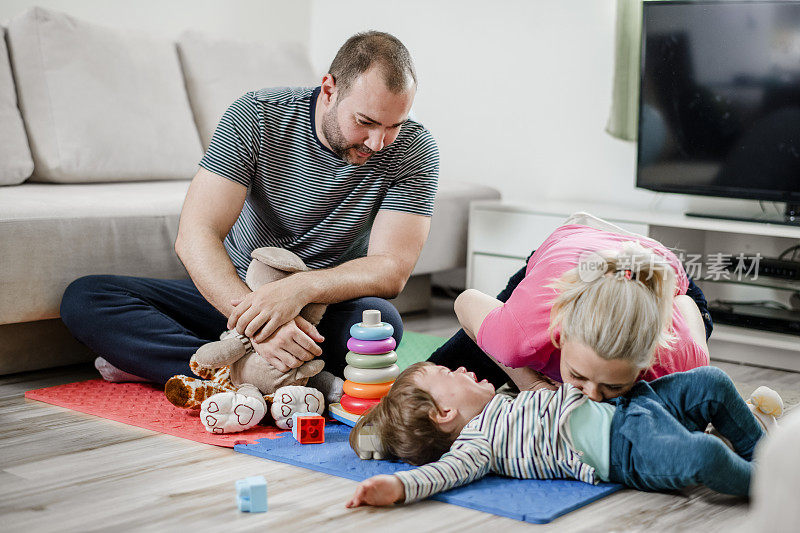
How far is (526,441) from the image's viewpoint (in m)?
1.55

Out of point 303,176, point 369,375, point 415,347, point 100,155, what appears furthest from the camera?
point 100,155

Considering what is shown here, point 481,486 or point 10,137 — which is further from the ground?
point 10,137

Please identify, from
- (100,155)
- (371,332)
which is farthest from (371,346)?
(100,155)

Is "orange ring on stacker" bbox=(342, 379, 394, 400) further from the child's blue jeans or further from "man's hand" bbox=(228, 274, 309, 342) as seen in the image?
the child's blue jeans

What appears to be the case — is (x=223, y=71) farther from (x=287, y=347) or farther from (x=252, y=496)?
(x=252, y=496)

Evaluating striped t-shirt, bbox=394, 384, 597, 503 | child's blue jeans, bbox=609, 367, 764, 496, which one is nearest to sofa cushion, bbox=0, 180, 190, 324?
striped t-shirt, bbox=394, 384, 597, 503

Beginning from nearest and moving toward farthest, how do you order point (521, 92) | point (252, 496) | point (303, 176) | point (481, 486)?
point (252, 496) → point (481, 486) → point (303, 176) → point (521, 92)

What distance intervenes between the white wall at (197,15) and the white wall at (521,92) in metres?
0.29

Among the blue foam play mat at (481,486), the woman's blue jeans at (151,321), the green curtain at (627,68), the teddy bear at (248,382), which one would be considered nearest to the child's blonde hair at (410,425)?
the blue foam play mat at (481,486)

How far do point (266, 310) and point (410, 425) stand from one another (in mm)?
430

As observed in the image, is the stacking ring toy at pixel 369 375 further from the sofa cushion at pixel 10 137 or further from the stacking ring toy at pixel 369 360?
the sofa cushion at pixel 10 137

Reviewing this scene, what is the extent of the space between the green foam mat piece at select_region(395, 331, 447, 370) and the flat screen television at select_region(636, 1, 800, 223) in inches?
37.3

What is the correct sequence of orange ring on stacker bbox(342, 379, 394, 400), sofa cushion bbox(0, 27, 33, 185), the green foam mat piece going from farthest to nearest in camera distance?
sofa cushion bbox(0, 27, 33, 185)
the green foam mat piece
orange ring on stacker bbox(342, 379, 394, 400)

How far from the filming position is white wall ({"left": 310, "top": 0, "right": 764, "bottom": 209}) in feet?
11.2
